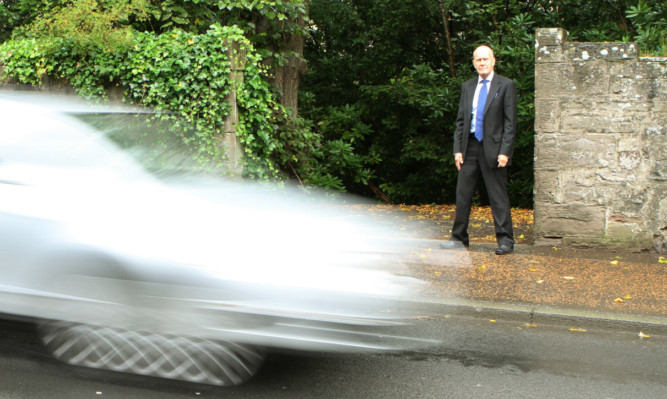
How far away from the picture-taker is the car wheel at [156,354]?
3670mm

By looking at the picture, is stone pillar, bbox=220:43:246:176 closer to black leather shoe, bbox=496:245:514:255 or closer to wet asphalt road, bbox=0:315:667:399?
black leather shoe, bbox=496:245:514:255

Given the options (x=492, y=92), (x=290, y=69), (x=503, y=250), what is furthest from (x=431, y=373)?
(x=290, y=69)

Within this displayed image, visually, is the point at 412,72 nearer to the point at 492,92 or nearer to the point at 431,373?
the point at 492,92

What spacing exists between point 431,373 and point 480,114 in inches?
140

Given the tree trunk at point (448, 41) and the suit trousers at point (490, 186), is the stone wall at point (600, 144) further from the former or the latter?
the tree trunk at point (448, 41)

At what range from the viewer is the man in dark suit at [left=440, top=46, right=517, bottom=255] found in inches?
278

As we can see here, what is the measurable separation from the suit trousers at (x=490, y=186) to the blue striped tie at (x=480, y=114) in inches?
4.0

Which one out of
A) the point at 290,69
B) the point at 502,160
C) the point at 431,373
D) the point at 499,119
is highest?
the point at 290,69

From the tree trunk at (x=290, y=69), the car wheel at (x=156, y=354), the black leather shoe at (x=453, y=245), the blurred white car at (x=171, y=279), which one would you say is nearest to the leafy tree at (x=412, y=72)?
the tree trunk at (x=290, y=69)

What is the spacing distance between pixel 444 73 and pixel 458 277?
378 inches

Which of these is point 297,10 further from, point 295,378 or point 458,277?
point 295,378

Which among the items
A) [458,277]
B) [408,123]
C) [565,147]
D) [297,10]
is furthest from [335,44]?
[458,277]

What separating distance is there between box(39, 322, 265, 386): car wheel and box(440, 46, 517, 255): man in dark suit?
3929 millimetres

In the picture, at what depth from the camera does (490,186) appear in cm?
722
